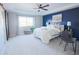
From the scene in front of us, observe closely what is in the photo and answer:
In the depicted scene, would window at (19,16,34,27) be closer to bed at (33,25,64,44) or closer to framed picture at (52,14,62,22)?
bed at (33,25,64,44)

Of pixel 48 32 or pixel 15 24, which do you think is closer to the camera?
pixel 15 24

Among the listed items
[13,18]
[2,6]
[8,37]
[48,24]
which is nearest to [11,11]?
[13,18]

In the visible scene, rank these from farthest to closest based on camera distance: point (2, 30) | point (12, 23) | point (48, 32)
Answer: point (48, 32), point (12, 23), point (2, 30)

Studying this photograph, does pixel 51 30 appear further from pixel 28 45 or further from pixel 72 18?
pixel 28 45

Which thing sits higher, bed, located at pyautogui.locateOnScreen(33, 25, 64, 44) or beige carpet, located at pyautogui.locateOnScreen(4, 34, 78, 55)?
bed, located at pyautogui.locateOnScreen(33, 25, 64, 44)

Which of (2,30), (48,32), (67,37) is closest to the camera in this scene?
(2,30)

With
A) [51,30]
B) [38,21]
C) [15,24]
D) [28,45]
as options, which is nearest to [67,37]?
[51,30]

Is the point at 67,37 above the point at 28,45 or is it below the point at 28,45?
above

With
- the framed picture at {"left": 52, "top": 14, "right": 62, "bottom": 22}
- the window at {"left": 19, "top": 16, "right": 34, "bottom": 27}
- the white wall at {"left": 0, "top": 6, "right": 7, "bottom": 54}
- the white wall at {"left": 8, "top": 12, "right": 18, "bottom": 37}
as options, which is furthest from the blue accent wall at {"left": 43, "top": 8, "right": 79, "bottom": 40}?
the white wall at {"left": 0, "top": 6, "right": 7, "bottom": 54}

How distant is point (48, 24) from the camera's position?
7.28ft

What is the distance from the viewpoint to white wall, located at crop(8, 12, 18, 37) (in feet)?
6.59

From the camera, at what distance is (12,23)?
2.05 metres

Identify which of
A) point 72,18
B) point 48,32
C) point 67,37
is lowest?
point 67,37

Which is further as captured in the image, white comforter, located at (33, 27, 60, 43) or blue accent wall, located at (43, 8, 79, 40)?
white comforter, located at (33, 27, 60, 43)
